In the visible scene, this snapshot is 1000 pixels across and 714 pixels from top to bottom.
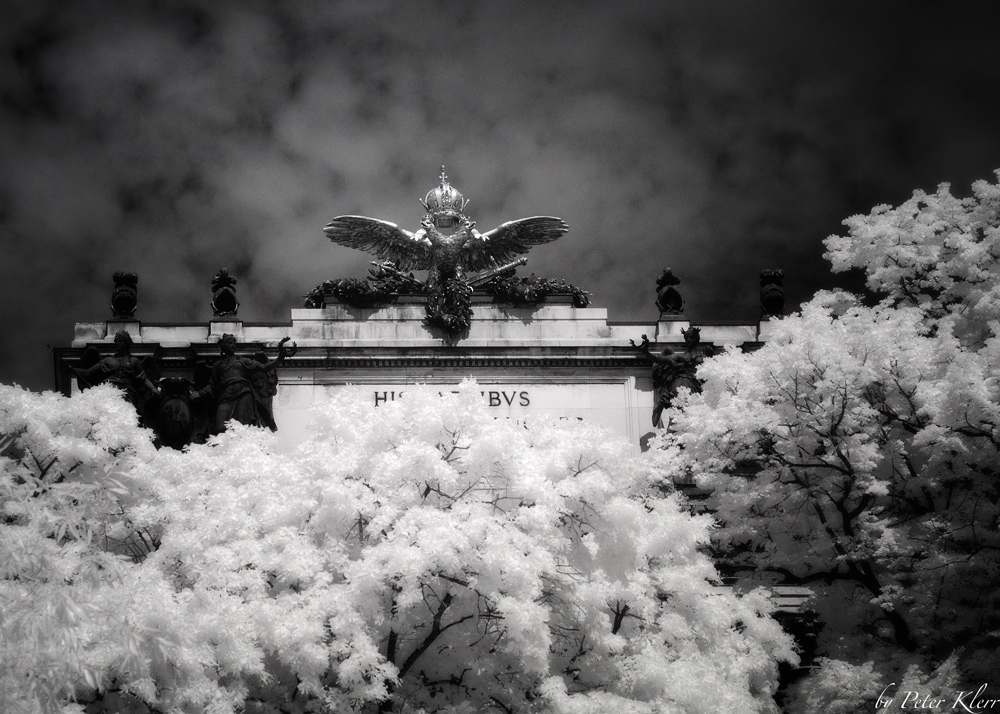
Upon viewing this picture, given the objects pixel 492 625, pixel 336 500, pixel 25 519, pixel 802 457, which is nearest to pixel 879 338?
pixel 802 457

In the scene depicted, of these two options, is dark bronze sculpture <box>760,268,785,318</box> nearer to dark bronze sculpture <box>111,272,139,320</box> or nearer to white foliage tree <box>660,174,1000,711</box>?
white foliage tree <box>660,174,1000,711</box>

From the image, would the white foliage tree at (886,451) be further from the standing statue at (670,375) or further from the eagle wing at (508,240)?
the eagle wing at (508,240)

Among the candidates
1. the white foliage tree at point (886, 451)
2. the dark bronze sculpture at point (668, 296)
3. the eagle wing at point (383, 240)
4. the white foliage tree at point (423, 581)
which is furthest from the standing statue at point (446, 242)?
the white foliage tree at point (423, 581)

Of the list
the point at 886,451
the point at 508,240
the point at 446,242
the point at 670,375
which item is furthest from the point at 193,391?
the point at 886,451

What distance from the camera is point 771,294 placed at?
40125 mm

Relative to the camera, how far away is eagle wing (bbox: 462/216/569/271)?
39969mm

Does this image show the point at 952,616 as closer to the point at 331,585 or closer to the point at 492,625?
the point at 492,625

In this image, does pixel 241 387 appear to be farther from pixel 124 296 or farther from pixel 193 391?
pixel 124 296

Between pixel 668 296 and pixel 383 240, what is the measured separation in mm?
9909

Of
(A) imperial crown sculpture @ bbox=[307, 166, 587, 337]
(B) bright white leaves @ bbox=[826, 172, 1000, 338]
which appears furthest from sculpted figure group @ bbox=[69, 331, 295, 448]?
(B) bright white leaves @ bbox=[826, 172, 1000, 338]

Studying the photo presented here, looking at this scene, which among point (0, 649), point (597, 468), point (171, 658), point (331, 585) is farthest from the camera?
point (597, 468)

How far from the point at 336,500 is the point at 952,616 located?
1283 cm

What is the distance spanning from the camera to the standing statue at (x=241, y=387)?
35.8 metres

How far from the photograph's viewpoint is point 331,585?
2314cm
